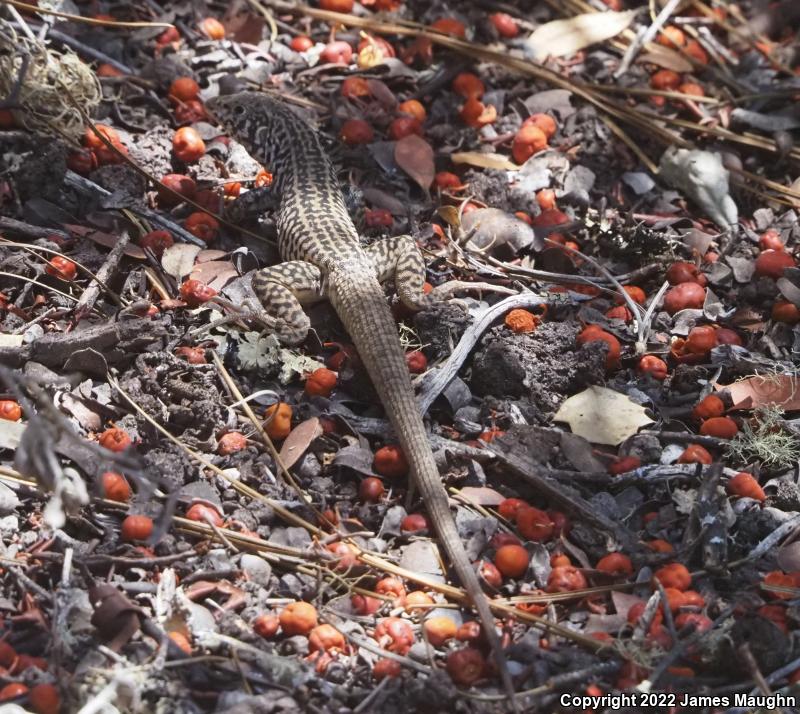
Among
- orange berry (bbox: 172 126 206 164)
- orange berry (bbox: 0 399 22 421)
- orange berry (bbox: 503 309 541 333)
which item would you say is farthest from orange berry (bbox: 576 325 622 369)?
orange berry (bbox: 0 399 22 421)

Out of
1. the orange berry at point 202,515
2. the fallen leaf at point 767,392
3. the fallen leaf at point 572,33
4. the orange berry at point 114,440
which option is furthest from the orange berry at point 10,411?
the fallen leaf at point 572,33

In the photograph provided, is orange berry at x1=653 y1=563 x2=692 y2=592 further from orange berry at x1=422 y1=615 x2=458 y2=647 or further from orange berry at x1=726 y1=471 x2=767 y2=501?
orange berry at x1=422 y1=615 x2=458 y2=647

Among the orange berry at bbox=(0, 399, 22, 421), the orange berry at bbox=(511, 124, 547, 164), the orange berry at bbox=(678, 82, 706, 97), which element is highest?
the orange berry at bbox=(678, 82, 706, 97)

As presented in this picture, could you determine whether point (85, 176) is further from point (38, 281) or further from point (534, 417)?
point (534, 417)

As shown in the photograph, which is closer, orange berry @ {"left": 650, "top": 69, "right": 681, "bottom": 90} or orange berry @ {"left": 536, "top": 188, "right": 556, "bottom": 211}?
orange berry @ {"left": 536, "top": 188, "right": 556, "bottom": 211}

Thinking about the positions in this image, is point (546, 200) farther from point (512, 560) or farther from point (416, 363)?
point (512, 560)

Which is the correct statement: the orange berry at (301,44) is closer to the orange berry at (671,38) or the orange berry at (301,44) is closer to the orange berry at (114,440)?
the orange berry at (671,38)

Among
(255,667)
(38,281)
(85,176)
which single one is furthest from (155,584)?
Answer: (85,176)
